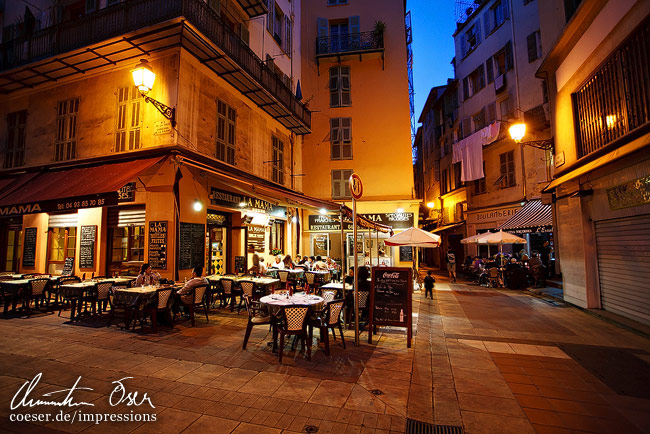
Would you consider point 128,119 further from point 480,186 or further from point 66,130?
point 480,186

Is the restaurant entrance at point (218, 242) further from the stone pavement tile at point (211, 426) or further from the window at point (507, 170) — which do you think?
the window at point (507, 170)

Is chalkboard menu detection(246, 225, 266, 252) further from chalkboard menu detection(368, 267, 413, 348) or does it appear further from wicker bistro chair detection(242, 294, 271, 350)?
chalkboard menu detection(368, 267, 413, 348)

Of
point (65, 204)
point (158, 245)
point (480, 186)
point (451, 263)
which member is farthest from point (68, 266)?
point (480, 186)

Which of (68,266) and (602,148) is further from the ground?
(602,148)

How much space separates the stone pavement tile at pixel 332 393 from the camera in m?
3.87

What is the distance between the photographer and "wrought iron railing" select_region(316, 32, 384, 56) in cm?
2050

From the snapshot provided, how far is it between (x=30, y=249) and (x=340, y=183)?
15498 millimetres

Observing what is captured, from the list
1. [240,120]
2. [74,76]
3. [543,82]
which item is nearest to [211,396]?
[240,120]

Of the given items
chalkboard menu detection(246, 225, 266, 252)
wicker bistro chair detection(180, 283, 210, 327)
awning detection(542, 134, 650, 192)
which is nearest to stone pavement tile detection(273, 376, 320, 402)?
wicker bistro chair detection(180, 283, 210, 327)

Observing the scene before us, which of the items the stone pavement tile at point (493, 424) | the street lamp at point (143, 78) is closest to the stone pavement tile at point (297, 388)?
the stone pavement tile at point (493, 424)

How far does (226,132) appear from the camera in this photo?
39.5 feet

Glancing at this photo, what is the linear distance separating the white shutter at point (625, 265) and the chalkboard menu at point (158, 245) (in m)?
12.4

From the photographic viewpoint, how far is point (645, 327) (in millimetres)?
7074

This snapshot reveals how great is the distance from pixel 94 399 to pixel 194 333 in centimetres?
296
